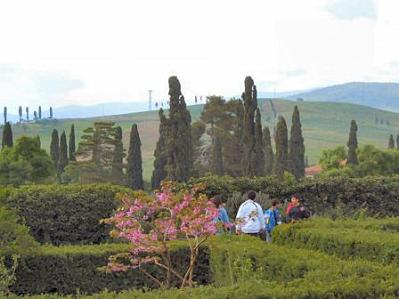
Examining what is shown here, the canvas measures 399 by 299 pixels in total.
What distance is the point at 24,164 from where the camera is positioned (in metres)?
59.6

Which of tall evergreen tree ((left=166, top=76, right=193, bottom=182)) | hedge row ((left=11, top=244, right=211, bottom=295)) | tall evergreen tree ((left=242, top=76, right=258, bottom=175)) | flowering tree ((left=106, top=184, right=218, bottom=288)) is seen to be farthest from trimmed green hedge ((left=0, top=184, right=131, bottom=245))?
tall evergreen tree ((left=242, top=76, right=258, bottom=175))

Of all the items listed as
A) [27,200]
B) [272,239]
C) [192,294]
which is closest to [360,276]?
[192,294]

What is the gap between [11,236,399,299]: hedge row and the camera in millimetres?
7395

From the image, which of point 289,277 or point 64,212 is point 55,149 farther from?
point 289,277

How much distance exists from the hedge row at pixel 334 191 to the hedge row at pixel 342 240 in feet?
28.4

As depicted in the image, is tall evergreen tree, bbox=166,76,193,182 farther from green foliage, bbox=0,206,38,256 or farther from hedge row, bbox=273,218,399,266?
green foliage, bbox=0,206,38,256

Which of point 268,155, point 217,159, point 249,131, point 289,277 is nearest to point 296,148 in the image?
point 268,155

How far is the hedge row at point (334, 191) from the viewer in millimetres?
22906

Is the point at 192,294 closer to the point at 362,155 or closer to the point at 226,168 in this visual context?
the point at 226,168

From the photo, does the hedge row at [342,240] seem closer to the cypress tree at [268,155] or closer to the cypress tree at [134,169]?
the cypress tree at [134,169]

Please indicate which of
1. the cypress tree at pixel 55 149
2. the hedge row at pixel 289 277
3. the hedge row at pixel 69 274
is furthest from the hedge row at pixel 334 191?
the cypress tree at pixel 55 149

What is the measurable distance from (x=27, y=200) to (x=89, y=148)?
61162 millimetres

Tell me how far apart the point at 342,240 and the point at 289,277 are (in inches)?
90.3

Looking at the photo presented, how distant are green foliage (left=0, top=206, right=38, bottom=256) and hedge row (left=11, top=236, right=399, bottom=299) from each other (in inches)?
143
